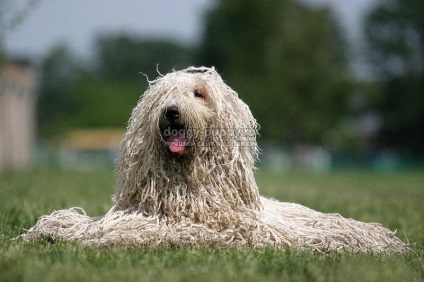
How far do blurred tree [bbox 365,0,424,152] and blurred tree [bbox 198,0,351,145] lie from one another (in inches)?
122

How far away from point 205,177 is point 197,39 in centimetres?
6495

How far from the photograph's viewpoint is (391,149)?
55375mm

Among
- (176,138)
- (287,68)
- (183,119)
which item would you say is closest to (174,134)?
(176,138)

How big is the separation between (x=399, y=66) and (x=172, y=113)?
50.9 m

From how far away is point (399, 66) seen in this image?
181 ft

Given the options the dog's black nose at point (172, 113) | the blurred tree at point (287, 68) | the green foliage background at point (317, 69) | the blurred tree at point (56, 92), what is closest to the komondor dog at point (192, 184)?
the dog's black nose at point (172, 113)

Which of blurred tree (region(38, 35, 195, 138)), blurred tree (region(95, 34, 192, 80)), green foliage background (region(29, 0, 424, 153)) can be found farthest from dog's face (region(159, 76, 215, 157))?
blurred tree (region(95, 34, 192, 80))

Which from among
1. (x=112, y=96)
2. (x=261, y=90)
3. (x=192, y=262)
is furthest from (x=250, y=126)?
(x=112, y=96)

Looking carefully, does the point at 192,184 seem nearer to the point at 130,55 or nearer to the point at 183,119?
the point at 183,119

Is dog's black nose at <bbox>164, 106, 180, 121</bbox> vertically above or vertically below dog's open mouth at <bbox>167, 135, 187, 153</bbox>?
above

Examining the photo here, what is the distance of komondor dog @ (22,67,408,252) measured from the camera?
6176mm

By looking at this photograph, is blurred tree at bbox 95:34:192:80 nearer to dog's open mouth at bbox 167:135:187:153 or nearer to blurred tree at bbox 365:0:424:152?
blurred tree at bbox 365:0:424:152

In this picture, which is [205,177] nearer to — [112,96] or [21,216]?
[21,216]

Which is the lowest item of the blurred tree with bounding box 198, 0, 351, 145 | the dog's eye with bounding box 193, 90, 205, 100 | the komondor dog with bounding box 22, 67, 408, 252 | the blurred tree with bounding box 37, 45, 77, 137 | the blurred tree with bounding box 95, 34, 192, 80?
the komondor dog with bounding box 22, 67, 408, 252
